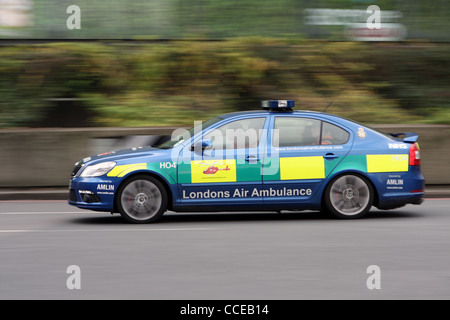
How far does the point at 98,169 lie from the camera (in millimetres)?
8844

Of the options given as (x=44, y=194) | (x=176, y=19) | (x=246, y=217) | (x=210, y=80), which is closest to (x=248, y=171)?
(x=246, y=217)

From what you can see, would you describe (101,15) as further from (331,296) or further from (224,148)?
(331,296)

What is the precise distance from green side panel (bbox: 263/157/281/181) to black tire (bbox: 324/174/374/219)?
70 centimetres

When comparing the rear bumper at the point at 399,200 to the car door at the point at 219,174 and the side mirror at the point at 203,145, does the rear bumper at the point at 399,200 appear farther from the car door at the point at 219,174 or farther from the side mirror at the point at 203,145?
the side mirror at the point at 203,145

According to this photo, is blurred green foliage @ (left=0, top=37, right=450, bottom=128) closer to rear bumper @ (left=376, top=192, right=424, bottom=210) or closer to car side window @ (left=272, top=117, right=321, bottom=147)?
car side window @ (left=272, top=117, right=321, bottom=147)

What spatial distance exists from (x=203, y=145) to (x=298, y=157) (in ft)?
4.07

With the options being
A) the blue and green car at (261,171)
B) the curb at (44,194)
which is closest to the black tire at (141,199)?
the blue and green car at (261,171)

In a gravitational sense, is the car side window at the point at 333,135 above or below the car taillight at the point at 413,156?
above

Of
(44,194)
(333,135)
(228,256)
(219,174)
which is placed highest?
(333,135)

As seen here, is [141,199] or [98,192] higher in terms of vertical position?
[98,192]

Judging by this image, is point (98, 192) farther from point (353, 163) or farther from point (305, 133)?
point (353, 163)

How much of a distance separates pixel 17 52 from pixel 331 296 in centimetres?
1212

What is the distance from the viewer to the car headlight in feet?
28.9

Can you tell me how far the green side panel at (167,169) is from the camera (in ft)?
28.8
